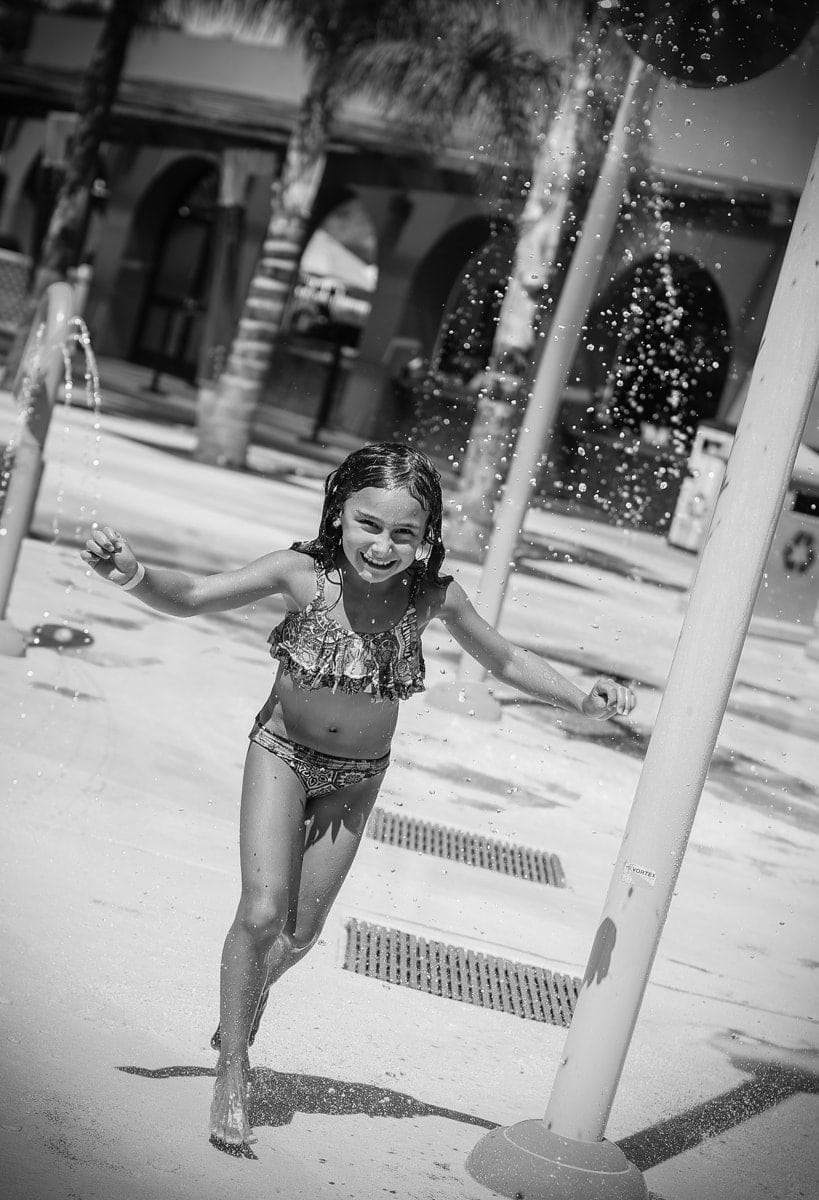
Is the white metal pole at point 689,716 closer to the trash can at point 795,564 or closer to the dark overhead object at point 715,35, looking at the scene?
the dark overhead object at point 715,35

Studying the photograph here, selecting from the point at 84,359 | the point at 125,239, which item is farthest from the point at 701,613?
the point at 125,239

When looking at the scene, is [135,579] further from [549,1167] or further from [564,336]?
[564,336]

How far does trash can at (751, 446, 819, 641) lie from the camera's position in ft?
53.0

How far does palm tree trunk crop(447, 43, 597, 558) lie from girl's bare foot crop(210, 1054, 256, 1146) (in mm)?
10786

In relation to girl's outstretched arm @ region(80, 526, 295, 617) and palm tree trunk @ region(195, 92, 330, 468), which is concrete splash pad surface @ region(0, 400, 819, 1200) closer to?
girl's outstretched arm @ region(80, 526, 295, 617)

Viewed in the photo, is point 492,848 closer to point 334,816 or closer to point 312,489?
point 334,816

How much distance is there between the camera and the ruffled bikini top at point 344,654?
3.25m

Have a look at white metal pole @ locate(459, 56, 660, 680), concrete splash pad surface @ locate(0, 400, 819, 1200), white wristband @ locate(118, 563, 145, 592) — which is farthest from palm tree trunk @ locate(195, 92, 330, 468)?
white wristband @ locate(118, 563, 145, 592)

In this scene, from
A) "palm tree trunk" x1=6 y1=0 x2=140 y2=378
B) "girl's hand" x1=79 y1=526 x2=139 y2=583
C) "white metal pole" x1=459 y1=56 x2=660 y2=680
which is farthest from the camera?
"palm tree trunk" x1=6 y1=0 x2=140 y2=378

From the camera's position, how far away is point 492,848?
5883 mm

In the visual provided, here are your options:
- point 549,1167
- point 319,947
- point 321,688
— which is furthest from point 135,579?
point 319,947

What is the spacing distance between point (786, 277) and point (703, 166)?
1818 centimetres

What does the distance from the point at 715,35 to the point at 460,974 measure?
3317 mm

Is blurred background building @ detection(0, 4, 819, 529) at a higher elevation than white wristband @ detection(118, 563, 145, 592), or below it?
higher
